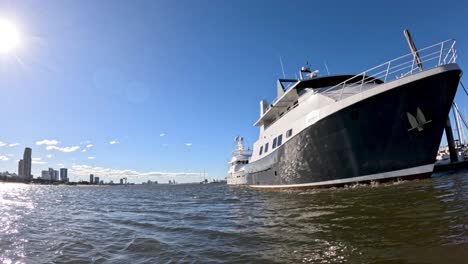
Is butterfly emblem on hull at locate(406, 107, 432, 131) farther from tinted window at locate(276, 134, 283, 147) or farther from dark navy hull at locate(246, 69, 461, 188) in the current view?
tinted window at locate(276, 134, 283, 147)

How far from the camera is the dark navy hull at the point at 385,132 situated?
39.8 feet

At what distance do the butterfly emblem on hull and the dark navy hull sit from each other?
3.7 inches

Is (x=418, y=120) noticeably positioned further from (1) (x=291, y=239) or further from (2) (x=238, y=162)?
(2) (x=238, y=162)

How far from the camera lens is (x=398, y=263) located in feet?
12.1

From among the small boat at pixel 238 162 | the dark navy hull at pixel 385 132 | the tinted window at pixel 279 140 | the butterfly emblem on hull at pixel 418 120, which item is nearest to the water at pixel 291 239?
the dark navy hull at pixel 385 132

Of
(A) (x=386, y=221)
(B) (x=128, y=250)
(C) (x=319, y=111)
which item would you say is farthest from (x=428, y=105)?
(B) (x=128, y=250)

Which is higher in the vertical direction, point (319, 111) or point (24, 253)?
point (319, 111)

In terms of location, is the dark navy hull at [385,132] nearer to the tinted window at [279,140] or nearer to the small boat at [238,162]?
the tinted window at [279,140]

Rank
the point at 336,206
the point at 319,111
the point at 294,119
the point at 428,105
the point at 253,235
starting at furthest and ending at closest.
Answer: the point at 294,119 < the point at 319,111 < the point at 428,105 < the point at 336,206 < the point at 253,235

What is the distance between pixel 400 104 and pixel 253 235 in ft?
30.6

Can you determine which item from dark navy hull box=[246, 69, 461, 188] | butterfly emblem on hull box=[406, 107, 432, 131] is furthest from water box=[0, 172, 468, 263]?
butterfly emblem on hull box=[406, 107, 432, 131]

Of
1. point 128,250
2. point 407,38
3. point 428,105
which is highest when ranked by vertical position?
point 407,38

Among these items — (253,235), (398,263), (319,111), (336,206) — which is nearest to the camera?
(398,263)

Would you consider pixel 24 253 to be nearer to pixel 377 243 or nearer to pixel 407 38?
pixel 377 243
